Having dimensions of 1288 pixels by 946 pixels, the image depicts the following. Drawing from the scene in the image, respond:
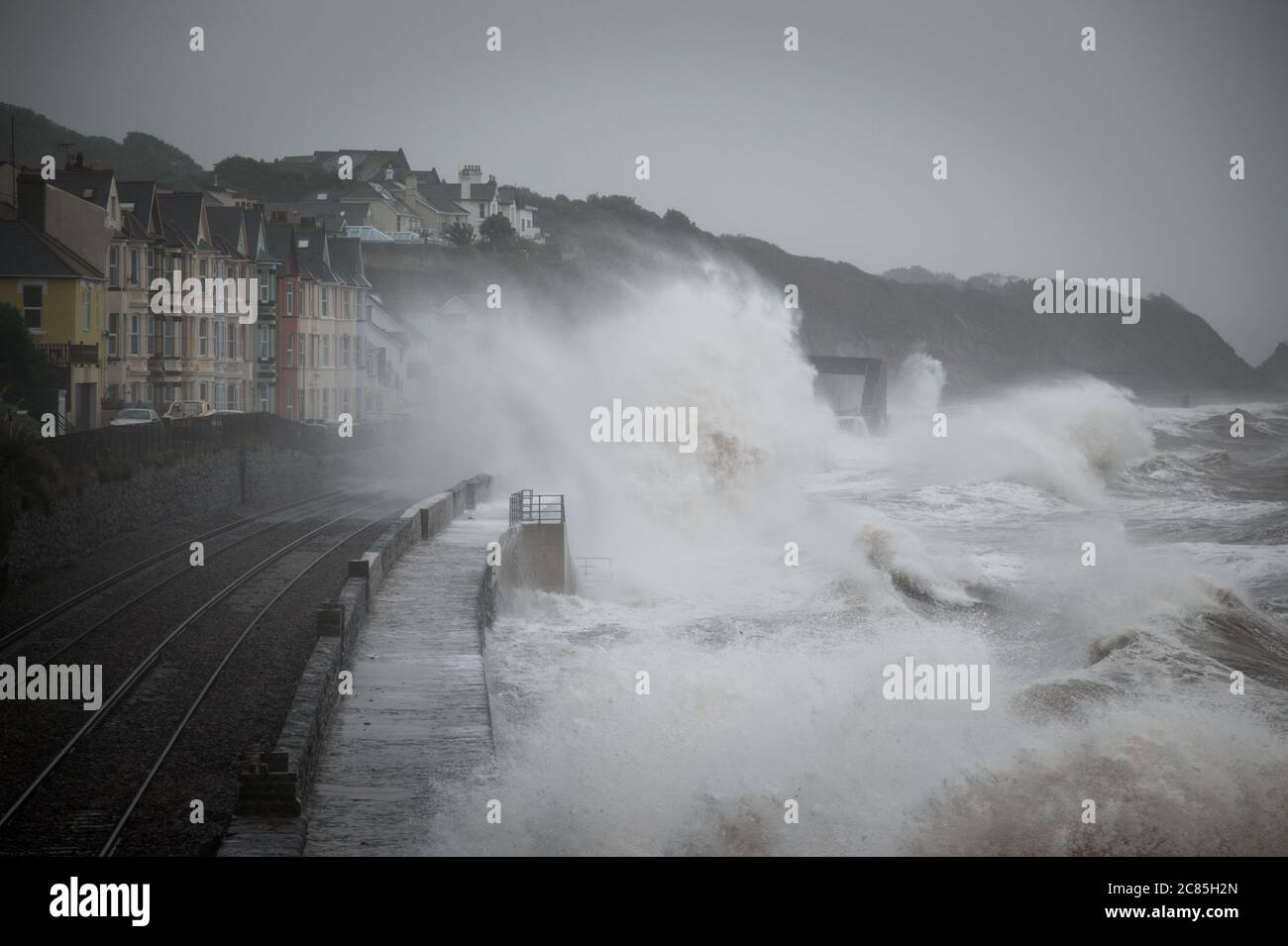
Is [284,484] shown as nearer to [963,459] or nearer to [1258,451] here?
[963,459]

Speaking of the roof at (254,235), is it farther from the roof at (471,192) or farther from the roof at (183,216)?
the roof at (471,192)

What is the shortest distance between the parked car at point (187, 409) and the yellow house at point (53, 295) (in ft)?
18.3

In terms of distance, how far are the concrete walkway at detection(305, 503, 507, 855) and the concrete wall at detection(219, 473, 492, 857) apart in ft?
0.79

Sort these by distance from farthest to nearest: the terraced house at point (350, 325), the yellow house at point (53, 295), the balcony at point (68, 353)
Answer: the terraced house at point (350, 325), the yellow house at point (53, 295), the balcony at point (68, 353)

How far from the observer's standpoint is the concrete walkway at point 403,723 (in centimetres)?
1166

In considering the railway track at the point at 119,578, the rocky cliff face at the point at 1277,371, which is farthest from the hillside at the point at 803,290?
the railway track at the point at 119,578

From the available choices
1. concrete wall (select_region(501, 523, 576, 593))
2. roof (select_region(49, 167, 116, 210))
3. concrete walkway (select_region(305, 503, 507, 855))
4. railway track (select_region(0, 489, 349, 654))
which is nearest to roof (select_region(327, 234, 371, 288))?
roof (select_region(49, 167, 116, 210))

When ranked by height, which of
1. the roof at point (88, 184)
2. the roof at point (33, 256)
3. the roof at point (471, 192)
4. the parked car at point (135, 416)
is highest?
the roof at point (471, 192)

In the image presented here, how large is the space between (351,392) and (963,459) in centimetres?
2965

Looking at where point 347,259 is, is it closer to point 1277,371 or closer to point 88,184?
point 88,184

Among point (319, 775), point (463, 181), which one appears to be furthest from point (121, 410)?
point (463, 181)

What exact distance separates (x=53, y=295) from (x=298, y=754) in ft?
97.5

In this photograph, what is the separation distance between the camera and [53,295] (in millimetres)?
36750
